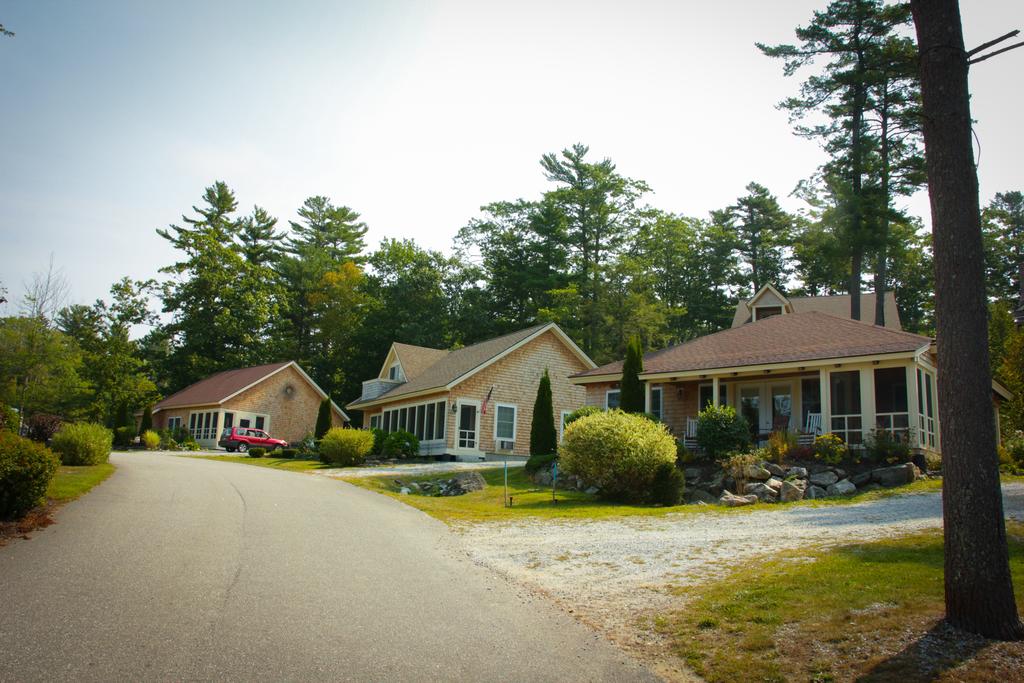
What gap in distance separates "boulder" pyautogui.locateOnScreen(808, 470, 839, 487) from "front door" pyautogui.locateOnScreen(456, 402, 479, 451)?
16991mm

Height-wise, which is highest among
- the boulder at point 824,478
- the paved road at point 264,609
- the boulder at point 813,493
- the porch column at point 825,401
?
the porch column at point 825,401

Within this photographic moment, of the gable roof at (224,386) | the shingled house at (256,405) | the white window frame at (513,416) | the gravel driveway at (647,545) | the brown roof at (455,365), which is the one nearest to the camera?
the gravel driveway at (647,545)

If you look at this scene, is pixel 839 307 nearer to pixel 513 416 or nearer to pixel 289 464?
Result: pixel 513 416

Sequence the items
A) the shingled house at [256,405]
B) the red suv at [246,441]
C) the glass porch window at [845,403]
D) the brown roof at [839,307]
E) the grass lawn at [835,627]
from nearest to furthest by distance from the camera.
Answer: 1. the grass lawn at [835,627]
2. the glass porch window at [845,403]
3. the brown roof at [839,307]
4. the red suv at [246,441]
5. the shingled house at [256,405]

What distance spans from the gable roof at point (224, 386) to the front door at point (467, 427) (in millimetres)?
16840

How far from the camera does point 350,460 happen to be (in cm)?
2802

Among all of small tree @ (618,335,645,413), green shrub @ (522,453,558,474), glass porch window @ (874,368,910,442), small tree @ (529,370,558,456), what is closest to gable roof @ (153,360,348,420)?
small tree @ (529,370,558,456)

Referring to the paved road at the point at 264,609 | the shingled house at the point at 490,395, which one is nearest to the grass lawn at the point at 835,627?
the paved road at the point at 264,609

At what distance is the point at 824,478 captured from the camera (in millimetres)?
17812

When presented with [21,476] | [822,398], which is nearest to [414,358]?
[822,398]

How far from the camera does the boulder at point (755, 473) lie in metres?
17.6

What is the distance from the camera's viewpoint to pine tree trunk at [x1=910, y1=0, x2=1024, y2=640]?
19.6 ft

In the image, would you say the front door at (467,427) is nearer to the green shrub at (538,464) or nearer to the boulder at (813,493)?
the green shrub at (538,464)

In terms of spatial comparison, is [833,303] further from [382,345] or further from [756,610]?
[756,610]
